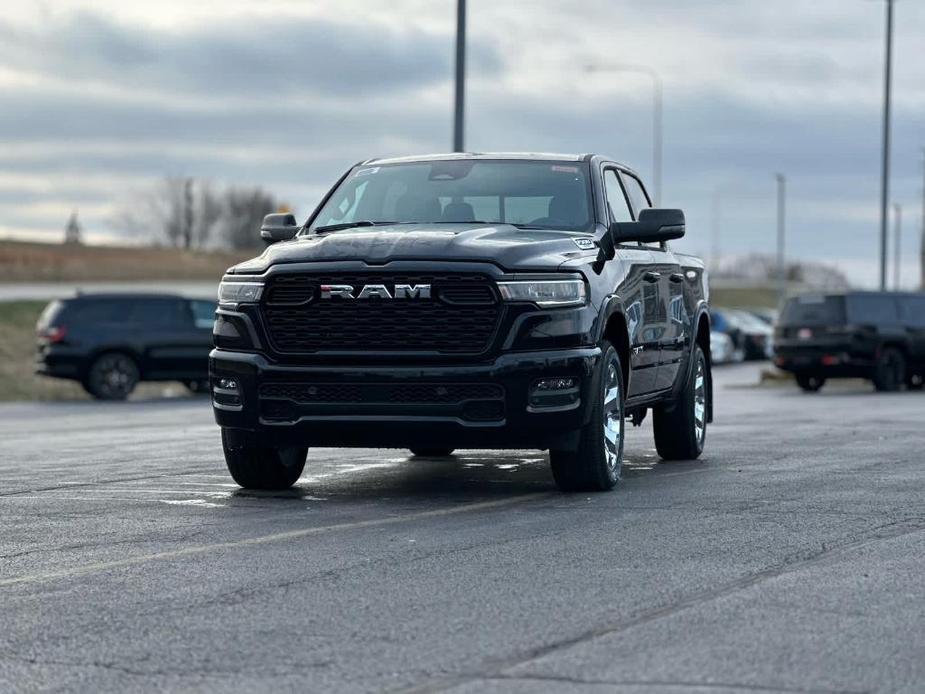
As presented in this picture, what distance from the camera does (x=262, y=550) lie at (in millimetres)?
8312

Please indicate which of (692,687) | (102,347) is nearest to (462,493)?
(692,687)

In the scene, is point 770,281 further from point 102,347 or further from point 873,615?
point 873,615

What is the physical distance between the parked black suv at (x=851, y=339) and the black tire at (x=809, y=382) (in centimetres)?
2

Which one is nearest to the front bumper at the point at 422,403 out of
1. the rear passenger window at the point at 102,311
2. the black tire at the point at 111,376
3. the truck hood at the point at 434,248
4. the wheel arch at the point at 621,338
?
the truck hood at the point at 434,248

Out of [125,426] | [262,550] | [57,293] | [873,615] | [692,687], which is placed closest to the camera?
[692,687]

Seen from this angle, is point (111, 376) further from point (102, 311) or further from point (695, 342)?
point (695, 342)

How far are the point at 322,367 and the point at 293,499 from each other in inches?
37.7

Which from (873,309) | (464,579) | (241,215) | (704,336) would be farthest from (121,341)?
(241,215)

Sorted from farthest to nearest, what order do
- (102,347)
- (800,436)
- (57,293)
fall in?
(57,293), (102,347), (800,436)

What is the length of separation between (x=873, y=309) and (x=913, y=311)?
1.19m

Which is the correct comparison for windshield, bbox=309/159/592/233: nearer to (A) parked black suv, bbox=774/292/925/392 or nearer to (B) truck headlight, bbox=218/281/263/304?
(B) truck headlight, bbox=218/281/263/304

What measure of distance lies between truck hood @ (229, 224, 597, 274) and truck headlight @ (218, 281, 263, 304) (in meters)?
0.08

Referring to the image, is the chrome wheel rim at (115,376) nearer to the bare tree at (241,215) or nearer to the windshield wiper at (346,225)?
the windshield wiper at (346,225)

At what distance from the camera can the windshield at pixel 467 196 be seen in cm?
1148
